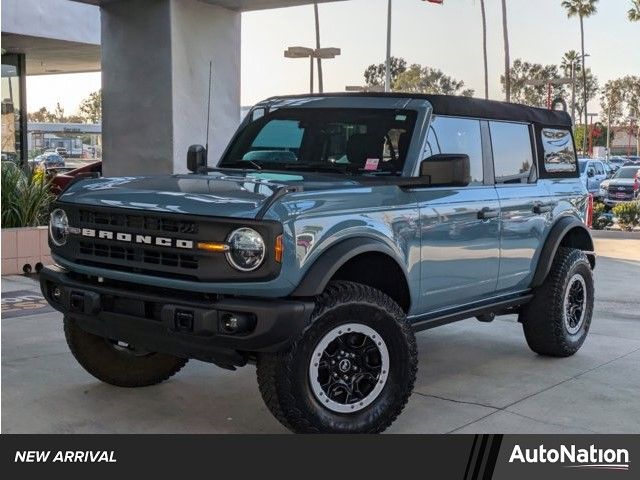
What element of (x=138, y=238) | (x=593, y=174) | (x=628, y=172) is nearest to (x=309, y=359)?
(x=138, y=238)

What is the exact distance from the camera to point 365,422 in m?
4.50

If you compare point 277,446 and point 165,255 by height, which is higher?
point 165,255

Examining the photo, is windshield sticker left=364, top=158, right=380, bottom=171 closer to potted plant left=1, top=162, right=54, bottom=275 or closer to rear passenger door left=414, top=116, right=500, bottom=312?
rear passenger door left=414, top=116, right=500, bottom=312

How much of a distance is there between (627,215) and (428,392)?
1278cm

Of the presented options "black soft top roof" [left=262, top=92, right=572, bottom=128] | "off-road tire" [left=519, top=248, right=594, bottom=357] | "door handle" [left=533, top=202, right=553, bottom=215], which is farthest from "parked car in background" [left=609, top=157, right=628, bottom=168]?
"door handle" [left=533, top=202, right=553, bottom=215]

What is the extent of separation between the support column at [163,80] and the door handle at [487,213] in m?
5.68

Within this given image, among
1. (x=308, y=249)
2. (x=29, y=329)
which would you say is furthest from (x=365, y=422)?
(x=29, y=329)

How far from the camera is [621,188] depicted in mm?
27031

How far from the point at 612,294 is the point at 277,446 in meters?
6.49

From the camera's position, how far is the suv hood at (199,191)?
13.8ft

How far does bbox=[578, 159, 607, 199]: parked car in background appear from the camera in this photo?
1092 inches

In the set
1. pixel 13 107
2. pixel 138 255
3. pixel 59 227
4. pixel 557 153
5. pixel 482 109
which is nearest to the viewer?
pixel 138 255

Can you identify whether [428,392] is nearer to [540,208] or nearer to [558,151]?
[540,208]

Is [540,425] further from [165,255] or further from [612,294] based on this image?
[612,294]
